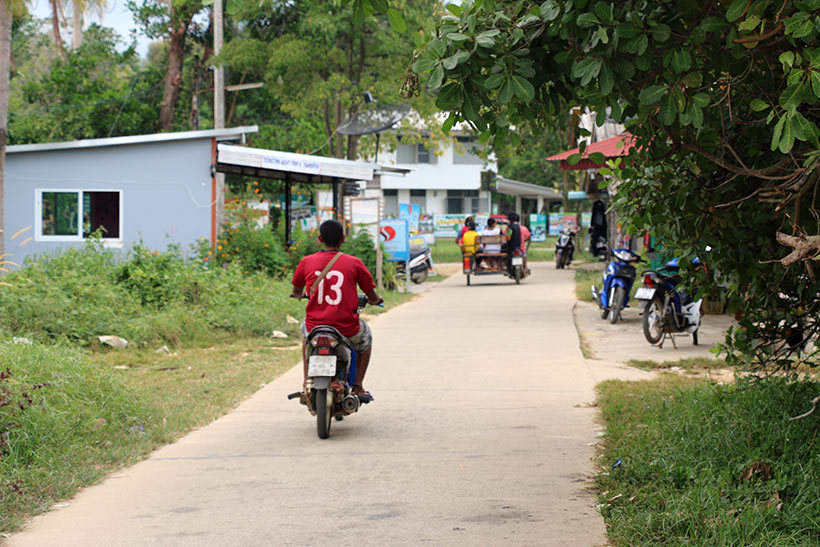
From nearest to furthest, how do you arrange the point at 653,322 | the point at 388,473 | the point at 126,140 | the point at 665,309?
the point at 388,473, the point at 665,309, the point at 653,322, the point at 126,140

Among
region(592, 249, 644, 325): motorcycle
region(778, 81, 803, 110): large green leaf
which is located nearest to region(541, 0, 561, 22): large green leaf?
region(778, 81, 803, 110): large green leaf

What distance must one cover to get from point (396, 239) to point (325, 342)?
15.0 meters

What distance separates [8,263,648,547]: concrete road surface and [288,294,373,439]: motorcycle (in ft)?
0.77

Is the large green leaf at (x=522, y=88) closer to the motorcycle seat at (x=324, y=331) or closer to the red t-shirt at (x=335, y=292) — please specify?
the red t-shirt at (x=335, y=292)

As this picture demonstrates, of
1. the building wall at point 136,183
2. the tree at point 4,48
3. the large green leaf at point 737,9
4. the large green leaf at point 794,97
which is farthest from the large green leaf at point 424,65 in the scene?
the building wall at point 136,183

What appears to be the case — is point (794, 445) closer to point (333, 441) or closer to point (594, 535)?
point (594, 535)

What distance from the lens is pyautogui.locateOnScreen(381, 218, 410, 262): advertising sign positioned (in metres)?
21.9

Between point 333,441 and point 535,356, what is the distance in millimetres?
4475

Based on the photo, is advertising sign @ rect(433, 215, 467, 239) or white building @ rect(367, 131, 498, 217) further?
white building @ rect(367, 131, 498, 217)

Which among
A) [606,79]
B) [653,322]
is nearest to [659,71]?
[606,79]

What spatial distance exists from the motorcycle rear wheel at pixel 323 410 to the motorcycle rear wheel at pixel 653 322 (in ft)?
18.5

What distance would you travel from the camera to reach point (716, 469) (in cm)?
533

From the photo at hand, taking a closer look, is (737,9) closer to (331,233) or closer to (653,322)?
(331,233)

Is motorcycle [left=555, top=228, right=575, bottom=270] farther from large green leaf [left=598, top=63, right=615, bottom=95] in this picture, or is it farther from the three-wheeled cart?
large green leaf [left=598, top=63, right=615, bottom=95]
